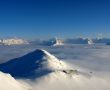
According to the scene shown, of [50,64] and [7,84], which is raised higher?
[50,64]

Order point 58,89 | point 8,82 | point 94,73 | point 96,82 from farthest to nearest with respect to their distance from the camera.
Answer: point 94,73
point 96,82
point 58,89
point 8,82

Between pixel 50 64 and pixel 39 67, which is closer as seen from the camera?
pixel 39 67

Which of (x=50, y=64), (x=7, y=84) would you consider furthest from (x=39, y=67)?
(x=7, y=84)

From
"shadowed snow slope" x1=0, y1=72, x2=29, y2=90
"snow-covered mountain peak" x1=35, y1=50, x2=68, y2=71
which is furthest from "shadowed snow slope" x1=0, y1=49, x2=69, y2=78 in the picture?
"shadowed snow slope" x1=0, y1=72, x2=29, y2=90

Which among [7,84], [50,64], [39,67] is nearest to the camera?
[7,84]

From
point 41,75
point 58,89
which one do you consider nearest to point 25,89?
point 58,89

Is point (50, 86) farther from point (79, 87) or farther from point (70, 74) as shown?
point (70, 74)

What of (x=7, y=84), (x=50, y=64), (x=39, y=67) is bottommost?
(x=39, y=67)

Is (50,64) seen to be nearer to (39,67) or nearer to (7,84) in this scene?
(39,67)

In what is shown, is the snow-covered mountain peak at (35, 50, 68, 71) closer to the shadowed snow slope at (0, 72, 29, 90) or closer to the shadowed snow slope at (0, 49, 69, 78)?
the shadowed snow slope at (0, 49, 69, 78)

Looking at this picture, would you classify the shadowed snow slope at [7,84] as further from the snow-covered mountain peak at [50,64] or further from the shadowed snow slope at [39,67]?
the snow-covered mountain peak at [50,64]

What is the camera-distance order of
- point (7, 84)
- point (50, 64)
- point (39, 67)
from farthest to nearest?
point (50, 64) < point (39, 67) < point (7, 84)
